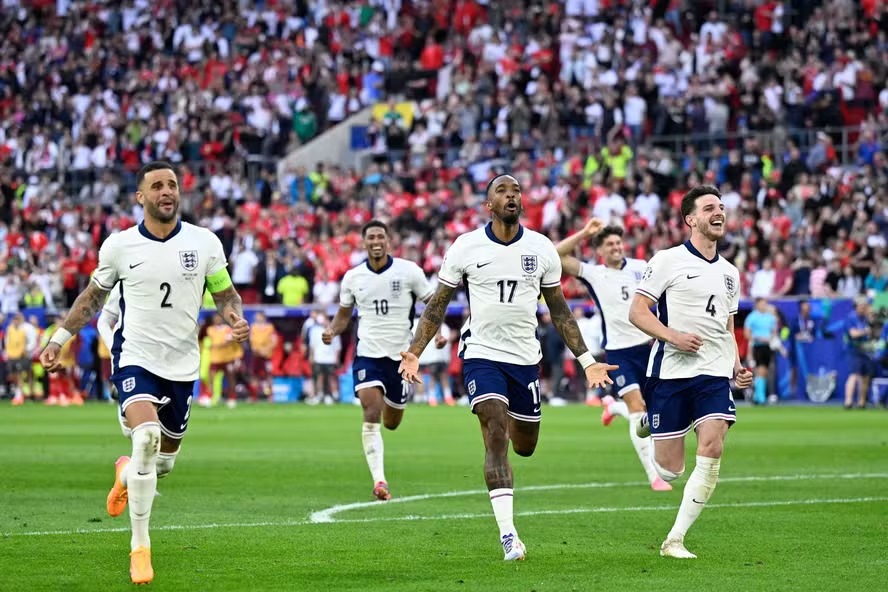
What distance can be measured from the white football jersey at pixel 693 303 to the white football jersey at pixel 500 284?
0.85 m

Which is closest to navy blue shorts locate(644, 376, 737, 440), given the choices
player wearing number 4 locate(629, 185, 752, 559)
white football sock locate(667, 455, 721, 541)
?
player wearing number 4 locate(629, 185, 752, 559)

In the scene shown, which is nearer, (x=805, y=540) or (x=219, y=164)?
(x=805, y=540)

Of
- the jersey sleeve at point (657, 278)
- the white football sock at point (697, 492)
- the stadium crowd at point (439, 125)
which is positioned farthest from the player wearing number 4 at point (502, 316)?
the stadium crowd at point (439, 125)

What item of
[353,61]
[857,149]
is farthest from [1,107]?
[857,149]

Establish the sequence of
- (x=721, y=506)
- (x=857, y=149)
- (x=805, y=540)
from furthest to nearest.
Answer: (x=857, y=149) → (x=721, y=506) → (x=805, y=540)

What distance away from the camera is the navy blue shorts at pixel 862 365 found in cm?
3343

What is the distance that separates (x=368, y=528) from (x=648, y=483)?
516cm

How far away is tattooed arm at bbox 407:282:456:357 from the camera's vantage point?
11703 millimetres

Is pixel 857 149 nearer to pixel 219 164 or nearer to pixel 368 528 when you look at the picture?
pixel 219 164

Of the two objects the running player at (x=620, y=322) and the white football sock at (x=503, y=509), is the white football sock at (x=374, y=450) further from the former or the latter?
the white football sock at (x=503, y=509)

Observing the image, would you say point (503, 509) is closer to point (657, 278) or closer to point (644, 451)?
point (657, 278)

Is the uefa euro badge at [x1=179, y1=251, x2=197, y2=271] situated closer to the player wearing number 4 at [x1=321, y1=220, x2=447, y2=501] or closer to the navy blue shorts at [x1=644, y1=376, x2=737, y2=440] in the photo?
the navy blue shorts at [x1=644, y1=376, x2=737, y2=440]

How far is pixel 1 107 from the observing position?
55094 mm

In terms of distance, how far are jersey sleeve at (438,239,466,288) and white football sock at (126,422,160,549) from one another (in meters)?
A: 2.49
